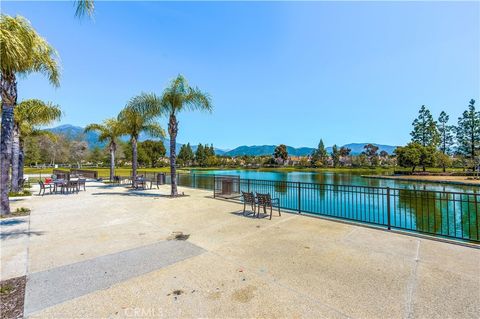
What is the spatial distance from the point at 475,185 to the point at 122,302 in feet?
116

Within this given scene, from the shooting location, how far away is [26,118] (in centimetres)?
1397

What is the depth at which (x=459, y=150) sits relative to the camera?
53.2 meters

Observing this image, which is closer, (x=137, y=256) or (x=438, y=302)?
(x=438, y=302)

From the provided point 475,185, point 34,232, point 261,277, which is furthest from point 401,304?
point 475,185

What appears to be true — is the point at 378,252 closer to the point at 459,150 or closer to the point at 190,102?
the point at 190,102

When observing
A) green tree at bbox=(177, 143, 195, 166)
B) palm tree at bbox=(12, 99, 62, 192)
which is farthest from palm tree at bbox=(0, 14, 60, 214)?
green tree at bbox=(177, 143, 195, 166)

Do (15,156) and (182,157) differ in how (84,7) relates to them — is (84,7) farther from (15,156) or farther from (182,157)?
(182,157)

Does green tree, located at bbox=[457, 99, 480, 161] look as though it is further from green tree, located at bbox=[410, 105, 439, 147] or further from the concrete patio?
the concrete patio

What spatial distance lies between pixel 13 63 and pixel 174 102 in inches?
252

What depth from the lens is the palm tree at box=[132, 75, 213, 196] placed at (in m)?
11.7

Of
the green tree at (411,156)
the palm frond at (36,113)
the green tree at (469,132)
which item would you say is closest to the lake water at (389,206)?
the palm frond at (36,113)

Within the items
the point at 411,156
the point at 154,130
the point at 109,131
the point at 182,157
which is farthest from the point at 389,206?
the point at 182,157

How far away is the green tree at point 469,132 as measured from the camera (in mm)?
48906

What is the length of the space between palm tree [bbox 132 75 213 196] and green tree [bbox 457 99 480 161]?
62.6m
